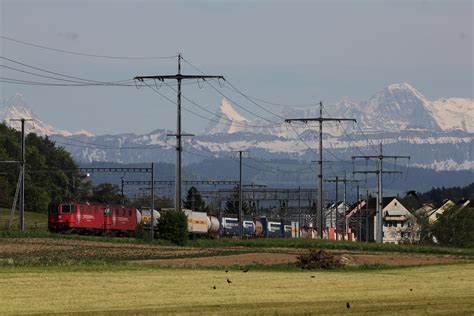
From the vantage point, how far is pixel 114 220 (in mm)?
132500

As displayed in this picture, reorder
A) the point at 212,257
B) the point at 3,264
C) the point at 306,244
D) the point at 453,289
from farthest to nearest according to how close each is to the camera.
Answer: the point at 306,244 < the point at 212,257 < the point at 3,264 < the point at 453,289

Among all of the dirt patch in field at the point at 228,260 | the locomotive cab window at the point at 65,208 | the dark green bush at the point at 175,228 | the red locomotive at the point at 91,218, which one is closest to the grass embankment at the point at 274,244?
the dark green bush at the point at 175,228

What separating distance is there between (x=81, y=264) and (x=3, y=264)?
3882 mm

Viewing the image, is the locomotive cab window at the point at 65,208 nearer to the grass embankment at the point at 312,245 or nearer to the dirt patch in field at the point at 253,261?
the grass embankment at the point at 312,245

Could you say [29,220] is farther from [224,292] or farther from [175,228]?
[224,292]

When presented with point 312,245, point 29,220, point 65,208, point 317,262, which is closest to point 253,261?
point 317,262

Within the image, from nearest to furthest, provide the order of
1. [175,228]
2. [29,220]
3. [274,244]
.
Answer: [175,228]
[274,244]
[29,220]

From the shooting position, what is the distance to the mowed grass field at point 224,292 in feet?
121

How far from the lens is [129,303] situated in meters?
38.3

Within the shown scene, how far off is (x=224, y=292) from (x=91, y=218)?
8337cm

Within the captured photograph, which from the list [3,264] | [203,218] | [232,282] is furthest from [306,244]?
[232,282]

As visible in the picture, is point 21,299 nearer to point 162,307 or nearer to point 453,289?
point 162,307

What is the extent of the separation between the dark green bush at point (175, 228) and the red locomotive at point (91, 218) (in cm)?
1941

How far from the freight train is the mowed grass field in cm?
5566
